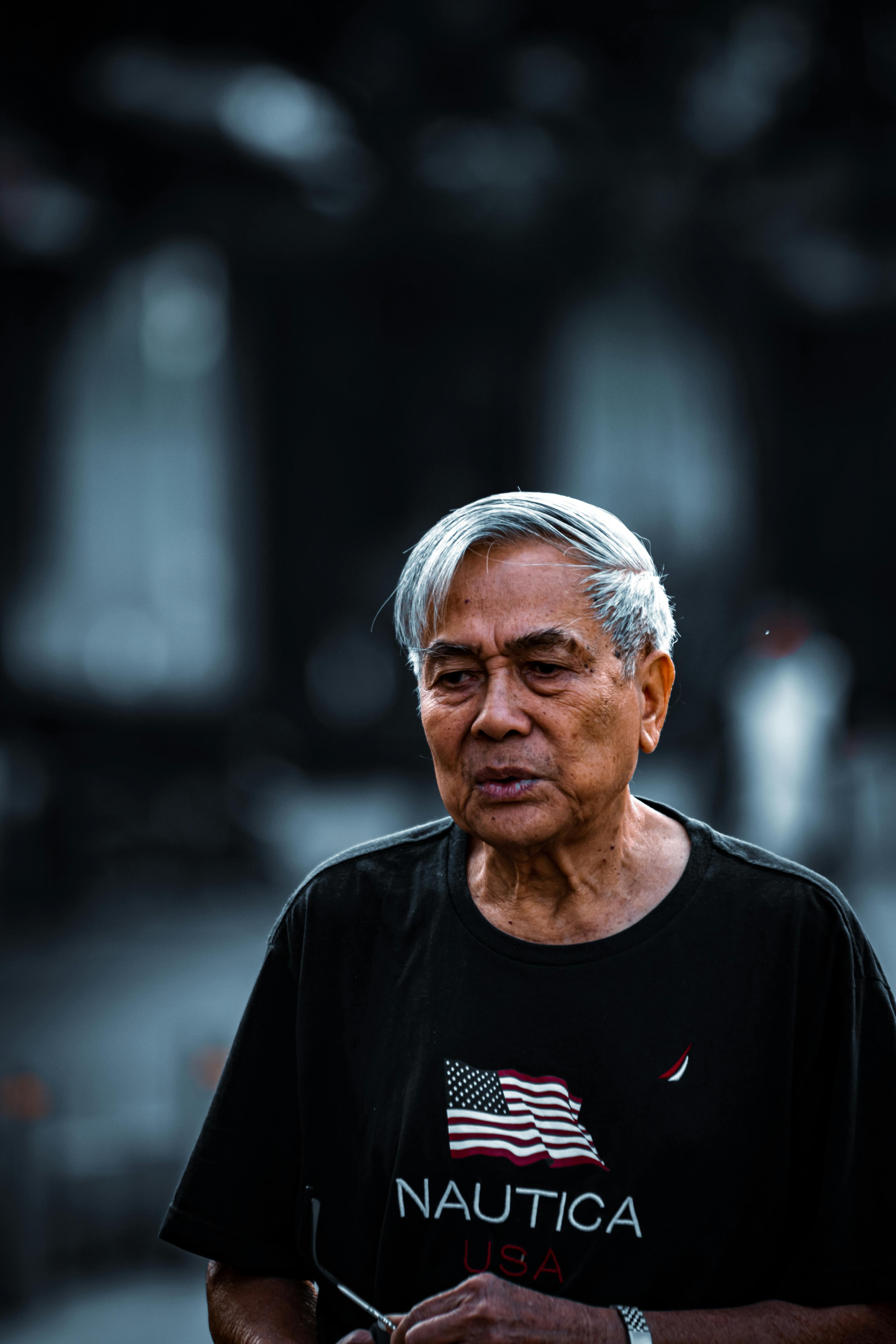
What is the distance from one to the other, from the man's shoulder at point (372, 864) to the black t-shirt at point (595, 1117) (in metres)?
0.10

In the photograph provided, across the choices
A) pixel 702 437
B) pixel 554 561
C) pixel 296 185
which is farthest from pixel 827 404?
pixel 554 561

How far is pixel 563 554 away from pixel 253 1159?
2.67ft

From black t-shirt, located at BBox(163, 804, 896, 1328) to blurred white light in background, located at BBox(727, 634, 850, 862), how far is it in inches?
160

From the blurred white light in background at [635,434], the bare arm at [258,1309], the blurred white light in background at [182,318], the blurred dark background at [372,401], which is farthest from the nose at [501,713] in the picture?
the blurred white light in background at [182,318]

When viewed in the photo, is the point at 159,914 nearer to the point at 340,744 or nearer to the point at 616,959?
the point at 340,744

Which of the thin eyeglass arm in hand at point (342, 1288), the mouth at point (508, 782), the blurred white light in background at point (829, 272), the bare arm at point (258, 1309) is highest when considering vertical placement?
the blurred white light in background at point (829, 272)

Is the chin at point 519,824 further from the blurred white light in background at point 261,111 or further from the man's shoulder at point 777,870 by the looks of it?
the blurred white light in background at point 261,111

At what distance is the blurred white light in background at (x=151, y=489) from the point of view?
5.17 meters

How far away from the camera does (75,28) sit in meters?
4.92

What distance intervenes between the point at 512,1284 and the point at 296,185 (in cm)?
548

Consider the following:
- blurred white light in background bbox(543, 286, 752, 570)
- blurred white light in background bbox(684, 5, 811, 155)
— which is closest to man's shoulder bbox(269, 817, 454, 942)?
blurred white light in background bbox(543, 286, 752, 570)

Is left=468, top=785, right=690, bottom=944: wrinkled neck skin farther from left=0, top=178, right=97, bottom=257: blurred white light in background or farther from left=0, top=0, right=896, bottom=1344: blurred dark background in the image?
left=0, top=178, right=97, bottom=257: blurred white light in background

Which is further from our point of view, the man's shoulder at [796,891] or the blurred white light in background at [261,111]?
the blurred white light in background at [261,111]

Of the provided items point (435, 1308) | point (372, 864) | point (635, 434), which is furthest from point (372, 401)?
point (435, 1308)
